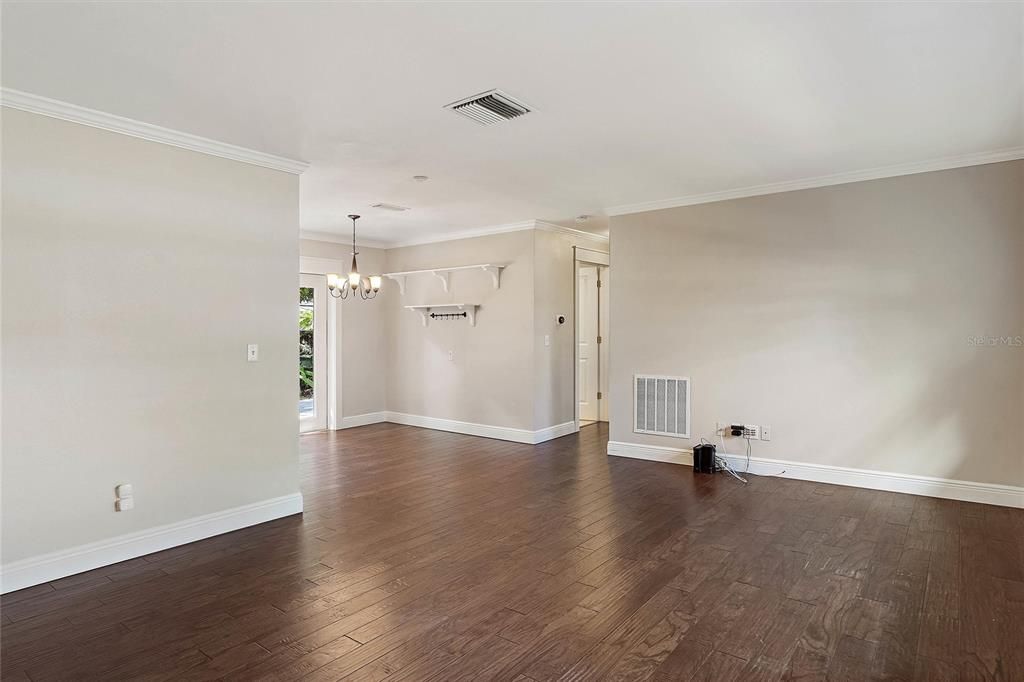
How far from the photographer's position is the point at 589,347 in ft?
27.9

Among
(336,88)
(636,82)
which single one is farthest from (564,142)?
(336,88)

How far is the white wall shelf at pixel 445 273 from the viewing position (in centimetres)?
702

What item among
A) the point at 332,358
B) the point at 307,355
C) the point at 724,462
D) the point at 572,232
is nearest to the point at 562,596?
the point at 724,462

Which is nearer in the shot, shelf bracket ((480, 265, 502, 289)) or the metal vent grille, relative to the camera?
→ the metal vent grille

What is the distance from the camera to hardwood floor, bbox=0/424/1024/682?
2.34 meters

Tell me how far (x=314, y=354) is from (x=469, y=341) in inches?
84.9

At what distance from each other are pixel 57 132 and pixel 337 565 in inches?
112

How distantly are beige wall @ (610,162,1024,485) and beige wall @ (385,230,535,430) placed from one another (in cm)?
144

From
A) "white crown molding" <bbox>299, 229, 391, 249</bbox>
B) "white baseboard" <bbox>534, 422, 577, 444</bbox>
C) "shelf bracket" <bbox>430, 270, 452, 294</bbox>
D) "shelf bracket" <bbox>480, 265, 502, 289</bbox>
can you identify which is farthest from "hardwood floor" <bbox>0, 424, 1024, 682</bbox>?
"white crown molding" <bbox>299, 229, 391, 249</bbox>

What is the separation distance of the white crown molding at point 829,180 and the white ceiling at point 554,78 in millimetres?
151

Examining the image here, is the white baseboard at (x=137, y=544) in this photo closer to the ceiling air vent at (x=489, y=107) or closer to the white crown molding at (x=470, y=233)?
the ceiling air vent at (x=489, y=107)

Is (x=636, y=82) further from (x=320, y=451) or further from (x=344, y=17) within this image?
(x=320, y=451)

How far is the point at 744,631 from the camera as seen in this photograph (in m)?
2.56

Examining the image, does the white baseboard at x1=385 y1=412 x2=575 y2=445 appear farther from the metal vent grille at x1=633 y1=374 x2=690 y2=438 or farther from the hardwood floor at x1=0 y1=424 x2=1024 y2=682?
the hardwood floor at x1=0 y1=424 x2=1024 y2=682
